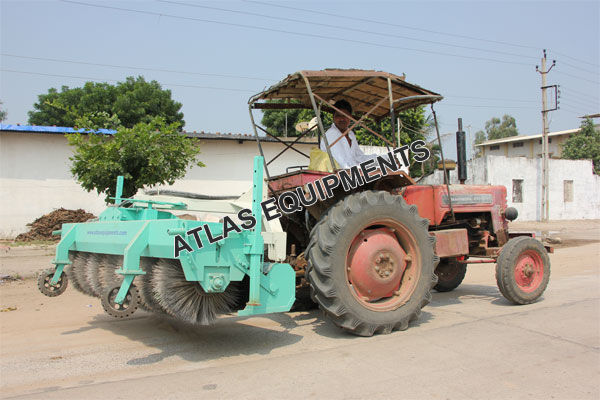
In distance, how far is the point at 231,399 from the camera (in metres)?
2.89

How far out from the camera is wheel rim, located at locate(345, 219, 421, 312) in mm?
4297

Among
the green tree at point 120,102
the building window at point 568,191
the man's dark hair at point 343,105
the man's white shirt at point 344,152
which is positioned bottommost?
the building window at point 568,191

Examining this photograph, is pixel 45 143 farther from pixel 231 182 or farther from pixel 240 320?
pixel 240 320

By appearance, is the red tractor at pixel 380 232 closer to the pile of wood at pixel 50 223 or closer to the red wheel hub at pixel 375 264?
the red wheel hub at pixel 375 264

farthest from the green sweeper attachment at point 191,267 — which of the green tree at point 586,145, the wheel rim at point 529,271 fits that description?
the green tree at point 586,145

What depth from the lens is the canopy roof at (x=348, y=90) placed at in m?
4.75

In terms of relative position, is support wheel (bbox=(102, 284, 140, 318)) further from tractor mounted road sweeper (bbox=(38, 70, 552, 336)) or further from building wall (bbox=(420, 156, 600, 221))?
building wall (bbox=(420, 156, 600, 221))

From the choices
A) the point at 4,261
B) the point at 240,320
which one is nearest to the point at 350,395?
the point at 240,320

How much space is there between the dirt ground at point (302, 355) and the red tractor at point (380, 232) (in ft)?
1.06

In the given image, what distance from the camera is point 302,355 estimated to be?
3.76m

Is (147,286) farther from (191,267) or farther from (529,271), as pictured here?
(529,271)

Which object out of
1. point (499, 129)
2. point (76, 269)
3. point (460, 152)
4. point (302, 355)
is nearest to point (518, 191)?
point (460, 152)

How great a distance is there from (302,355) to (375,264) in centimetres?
114

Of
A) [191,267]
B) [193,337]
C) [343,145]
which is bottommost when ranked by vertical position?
[193,337]
